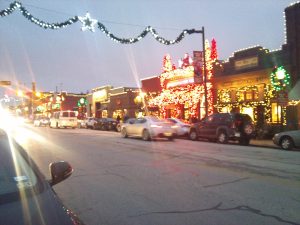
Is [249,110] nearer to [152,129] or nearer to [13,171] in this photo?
[152,129]

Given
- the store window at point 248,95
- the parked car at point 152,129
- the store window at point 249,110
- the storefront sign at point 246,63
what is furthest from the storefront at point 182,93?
the parked car at point 152,129

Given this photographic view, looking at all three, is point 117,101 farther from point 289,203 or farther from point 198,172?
point 289,203

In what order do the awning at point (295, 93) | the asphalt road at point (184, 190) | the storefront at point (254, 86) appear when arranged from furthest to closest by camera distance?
1. the storefront at point (254, 86)
2. the awning at point (295, 93)
3. the asphalt road at point (184, 190)

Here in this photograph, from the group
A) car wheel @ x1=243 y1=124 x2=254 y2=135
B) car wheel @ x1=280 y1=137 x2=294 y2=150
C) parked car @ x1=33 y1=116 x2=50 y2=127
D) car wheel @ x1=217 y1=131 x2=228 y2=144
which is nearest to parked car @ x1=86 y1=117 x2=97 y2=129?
parked car @ x1=33 y1=116 x2=50 y2=127

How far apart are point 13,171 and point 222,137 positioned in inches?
765

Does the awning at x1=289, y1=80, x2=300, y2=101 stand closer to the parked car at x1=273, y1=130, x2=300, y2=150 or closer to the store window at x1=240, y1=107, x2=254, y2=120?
the store window at x1=240, y1=107, x2=254, y2=120

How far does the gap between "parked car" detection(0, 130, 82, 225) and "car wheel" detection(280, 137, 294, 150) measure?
16141 mm

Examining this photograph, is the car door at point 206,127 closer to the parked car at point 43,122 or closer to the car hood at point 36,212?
the car hood at point 36,212

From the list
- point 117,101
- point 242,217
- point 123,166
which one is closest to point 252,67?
point 123,166

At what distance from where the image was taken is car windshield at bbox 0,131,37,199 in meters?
3.23

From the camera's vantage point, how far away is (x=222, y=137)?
22109mm

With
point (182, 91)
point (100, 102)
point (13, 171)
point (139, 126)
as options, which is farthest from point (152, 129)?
point (100, 102)

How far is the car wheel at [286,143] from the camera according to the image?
17969mm

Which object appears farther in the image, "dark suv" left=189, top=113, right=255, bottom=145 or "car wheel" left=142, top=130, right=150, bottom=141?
"car wheel" left=142, top=130, right=150, bottom=141
